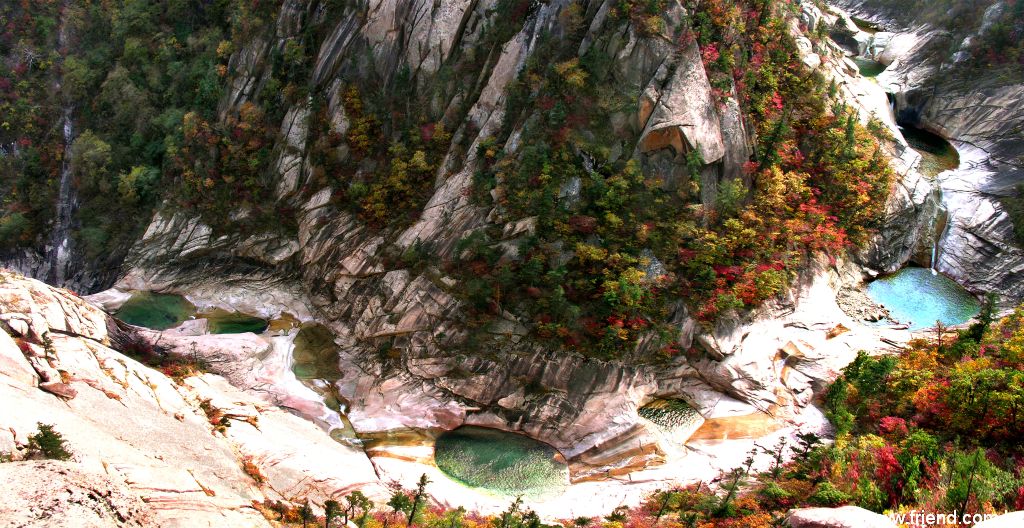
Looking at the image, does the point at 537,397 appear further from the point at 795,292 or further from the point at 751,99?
the point at 751,99

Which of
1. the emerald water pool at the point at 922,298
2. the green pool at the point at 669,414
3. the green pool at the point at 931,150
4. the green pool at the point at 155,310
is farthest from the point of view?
the green pool at the point at 931,150

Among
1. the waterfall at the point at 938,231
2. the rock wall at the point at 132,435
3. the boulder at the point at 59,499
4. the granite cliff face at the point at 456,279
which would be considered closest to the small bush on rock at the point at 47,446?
the rock wall at the point at 132,435

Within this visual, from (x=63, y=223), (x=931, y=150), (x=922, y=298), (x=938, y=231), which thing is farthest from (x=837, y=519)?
(x=63, y=223)

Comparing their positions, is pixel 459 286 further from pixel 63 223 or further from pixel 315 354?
pixel 63 223

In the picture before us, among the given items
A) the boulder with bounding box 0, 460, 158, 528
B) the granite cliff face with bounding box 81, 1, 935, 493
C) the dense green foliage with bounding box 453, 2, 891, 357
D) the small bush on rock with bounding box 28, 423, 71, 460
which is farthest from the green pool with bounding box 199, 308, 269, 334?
the boulder with bounding box 0, 460, 158, 528

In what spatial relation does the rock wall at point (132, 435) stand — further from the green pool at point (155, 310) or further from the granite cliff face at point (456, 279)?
the green pool at point (155, 310)

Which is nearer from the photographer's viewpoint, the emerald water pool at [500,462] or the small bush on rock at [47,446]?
the small bush on rock at [47,446]

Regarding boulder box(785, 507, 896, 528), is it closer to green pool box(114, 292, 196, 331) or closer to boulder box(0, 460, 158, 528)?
boulder box(0, 460, 158, 528)
